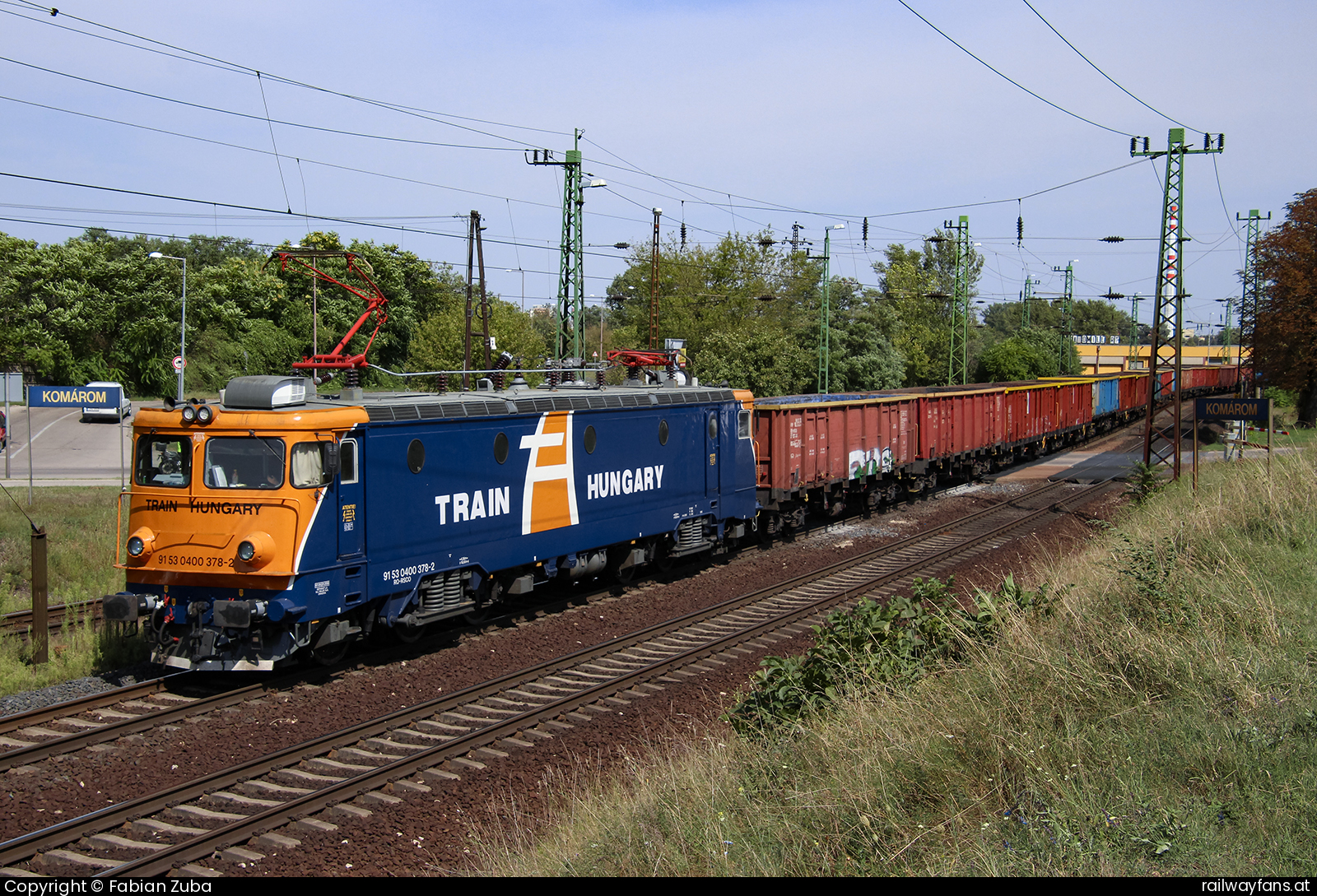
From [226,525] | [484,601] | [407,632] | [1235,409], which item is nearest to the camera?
[226,525]

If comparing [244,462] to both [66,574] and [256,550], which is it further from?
[66,574]

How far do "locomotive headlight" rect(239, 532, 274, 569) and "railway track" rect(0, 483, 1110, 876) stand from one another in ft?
6.40

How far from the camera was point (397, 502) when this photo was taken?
10820mm

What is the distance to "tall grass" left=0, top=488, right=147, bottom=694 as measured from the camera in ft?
35.2

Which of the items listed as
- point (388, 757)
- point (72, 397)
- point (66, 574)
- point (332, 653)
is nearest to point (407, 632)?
point (332, 653)

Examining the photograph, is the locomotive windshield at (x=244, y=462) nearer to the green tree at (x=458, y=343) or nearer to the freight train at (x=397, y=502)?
the freight train at (x=397, y=502)

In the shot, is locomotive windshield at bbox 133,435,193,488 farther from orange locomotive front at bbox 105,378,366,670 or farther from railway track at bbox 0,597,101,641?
railway track at bbox 0,597,101,641

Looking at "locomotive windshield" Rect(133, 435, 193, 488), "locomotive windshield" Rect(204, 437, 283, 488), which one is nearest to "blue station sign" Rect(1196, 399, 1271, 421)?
"locomotive windshield" Rect(204, 437, 283, 488)

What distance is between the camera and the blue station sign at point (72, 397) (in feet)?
51.7

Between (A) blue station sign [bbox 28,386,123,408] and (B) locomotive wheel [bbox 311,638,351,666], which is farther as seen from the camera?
(A) blue station sign [bbox 28,386,123,408]

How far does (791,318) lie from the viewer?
58844 millimetres

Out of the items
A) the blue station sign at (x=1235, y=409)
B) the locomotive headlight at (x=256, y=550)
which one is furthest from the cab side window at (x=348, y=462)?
the blue station sign at (x=1235, y=409)

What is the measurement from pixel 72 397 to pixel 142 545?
25.3ft

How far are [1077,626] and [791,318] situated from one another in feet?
171
